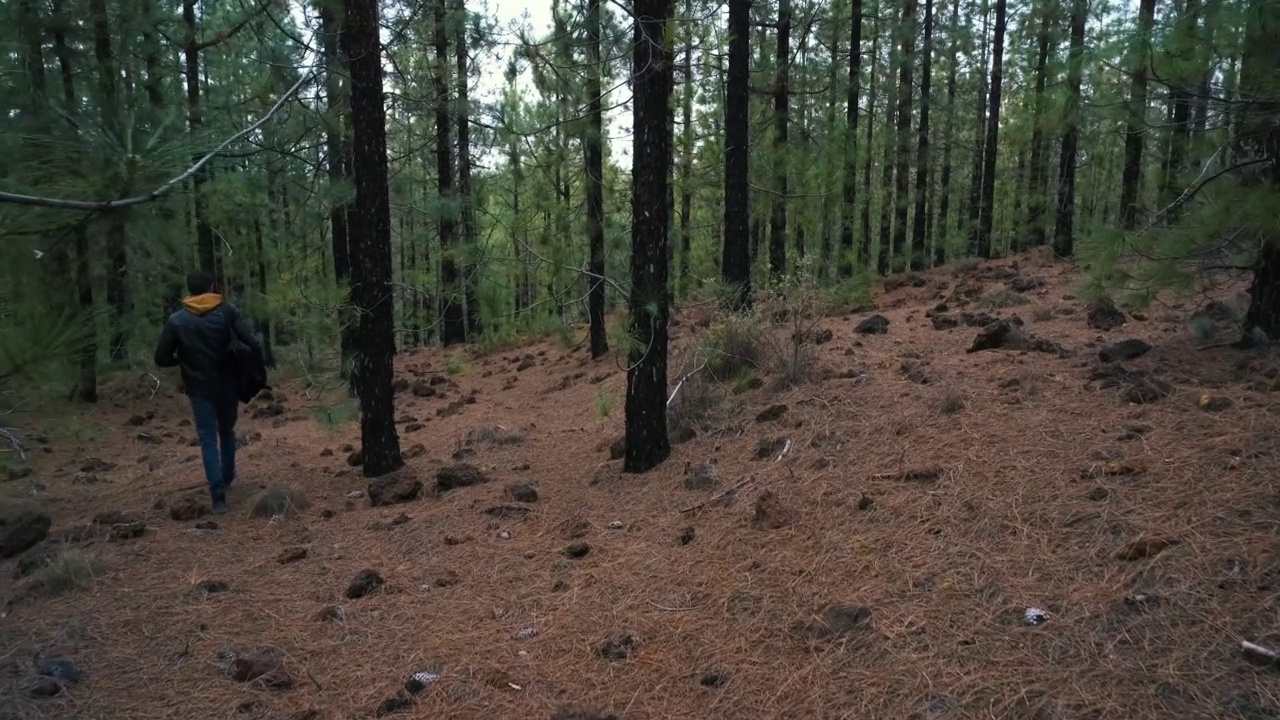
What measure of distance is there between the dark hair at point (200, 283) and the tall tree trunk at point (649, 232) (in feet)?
10.7

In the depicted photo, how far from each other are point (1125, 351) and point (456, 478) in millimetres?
5174

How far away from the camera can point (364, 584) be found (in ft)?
13.7

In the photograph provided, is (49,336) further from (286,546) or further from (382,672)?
(286,546)

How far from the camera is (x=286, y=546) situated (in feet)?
16.6

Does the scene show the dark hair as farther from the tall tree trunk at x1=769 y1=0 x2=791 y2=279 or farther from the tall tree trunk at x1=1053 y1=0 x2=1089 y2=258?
the tall tree trunk at x1=1053 y1=0 x2=1089 y2=258

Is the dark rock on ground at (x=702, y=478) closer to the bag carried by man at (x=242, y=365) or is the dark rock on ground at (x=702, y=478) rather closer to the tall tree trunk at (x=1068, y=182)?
the bag carried by man at (x=242, y=365)

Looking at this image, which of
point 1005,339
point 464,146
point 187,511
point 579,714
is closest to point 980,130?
point 464,146

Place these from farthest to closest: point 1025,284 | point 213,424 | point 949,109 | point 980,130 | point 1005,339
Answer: point 980,130 → point 949,109 → point 1025,284 → point 1005,339 → point 213,424

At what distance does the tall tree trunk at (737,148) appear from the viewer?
890 centimetres

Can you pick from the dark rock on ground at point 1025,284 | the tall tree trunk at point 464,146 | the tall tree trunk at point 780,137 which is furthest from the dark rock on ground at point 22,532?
the dark rock on ground at point 1025,284

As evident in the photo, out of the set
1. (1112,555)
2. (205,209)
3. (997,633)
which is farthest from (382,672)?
(205,209)

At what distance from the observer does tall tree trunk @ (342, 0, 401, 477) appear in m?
5.90

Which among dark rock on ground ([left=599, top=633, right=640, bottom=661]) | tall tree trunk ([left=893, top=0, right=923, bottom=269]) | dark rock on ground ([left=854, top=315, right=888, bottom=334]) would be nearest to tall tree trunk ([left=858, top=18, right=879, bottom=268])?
tall tree trunk ([left=893, top=0, right=923, bottom=269])

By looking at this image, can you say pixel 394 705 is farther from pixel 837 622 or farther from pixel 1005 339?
pixel 1005 339
